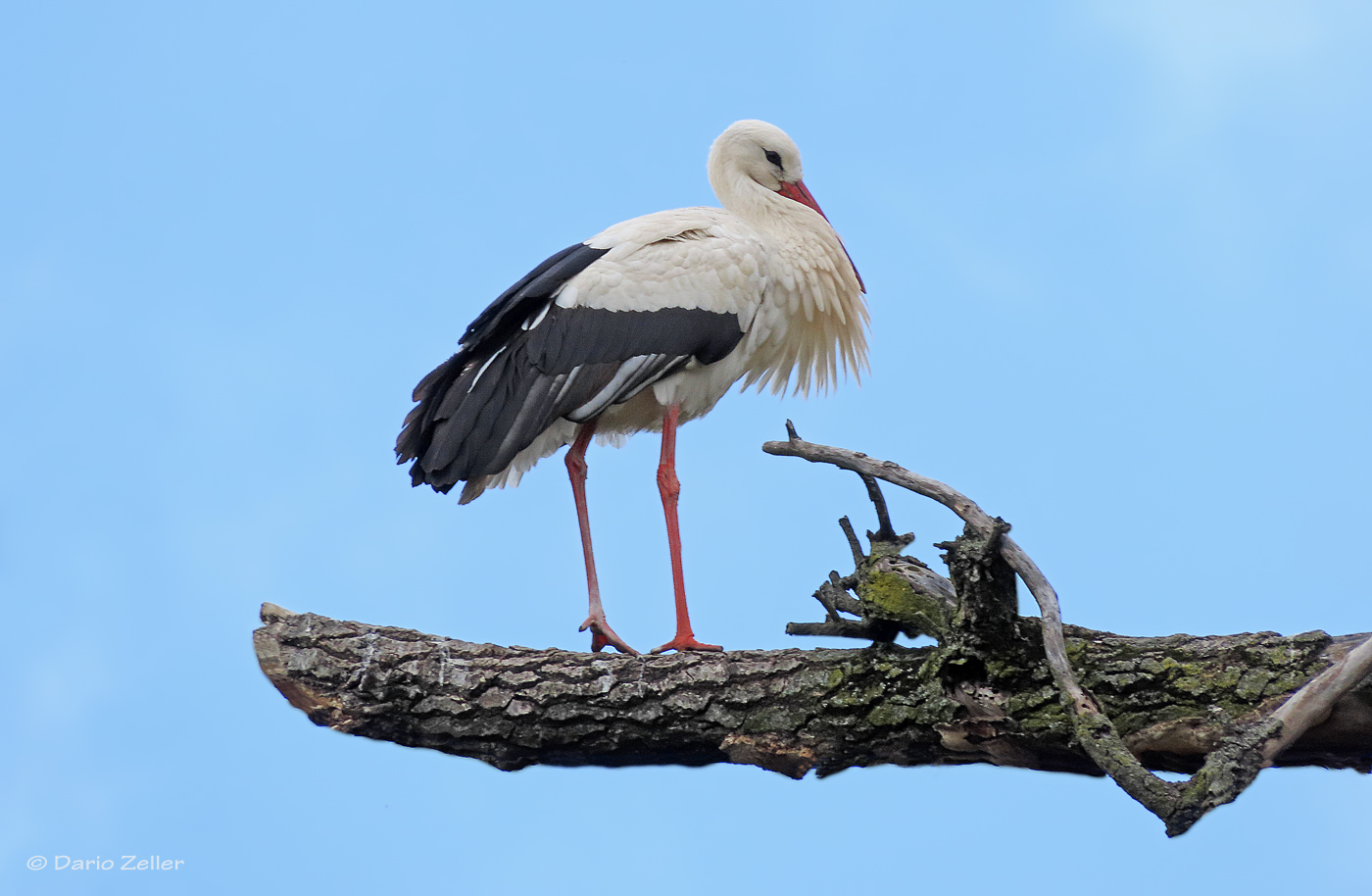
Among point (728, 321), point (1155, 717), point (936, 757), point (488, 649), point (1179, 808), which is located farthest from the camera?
point (728, 321)

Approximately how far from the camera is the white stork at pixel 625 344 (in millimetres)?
5859

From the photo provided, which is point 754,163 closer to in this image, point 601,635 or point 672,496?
point 672,496

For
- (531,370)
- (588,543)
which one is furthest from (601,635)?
(531,370)

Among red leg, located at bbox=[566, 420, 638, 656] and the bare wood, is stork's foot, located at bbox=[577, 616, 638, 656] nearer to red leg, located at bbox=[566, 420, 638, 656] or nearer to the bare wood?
red leg, located at bbox=[566, 420, 638, 656]

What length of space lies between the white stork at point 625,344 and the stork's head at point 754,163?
19cm

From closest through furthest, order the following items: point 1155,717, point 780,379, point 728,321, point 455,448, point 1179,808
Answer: point 1179,808 < point 1155,717 < point 455,448 < point 728,321 < point 780,379

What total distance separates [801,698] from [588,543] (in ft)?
5.91

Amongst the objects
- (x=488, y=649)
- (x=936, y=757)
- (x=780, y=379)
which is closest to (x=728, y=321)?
(x=780, y=379)

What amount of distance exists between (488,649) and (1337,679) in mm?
2802

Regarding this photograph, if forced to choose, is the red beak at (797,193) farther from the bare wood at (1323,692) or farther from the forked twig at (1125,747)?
the bare wood at (1323,692)

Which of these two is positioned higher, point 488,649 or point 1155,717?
point 488,649

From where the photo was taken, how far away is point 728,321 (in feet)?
20.3

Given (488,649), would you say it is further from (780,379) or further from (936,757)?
(780,379)

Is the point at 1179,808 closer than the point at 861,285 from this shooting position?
Yes
